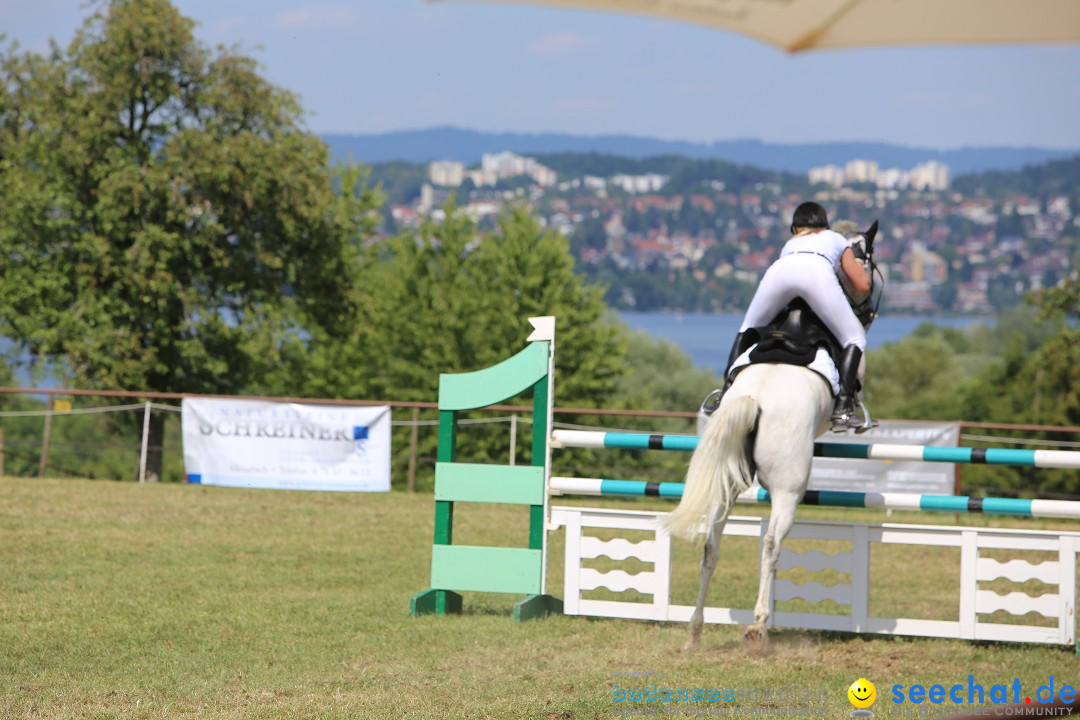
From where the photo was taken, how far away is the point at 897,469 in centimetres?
1509

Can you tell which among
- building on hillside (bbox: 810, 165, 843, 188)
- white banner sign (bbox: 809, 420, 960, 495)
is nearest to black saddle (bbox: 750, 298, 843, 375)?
white banner sign (bbox: 809, 420, 960, 495)

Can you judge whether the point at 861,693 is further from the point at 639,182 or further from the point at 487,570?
the point at 639,182

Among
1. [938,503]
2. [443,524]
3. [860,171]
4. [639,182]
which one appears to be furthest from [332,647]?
[860,171]

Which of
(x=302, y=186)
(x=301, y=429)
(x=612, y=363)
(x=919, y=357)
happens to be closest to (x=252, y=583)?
(x=301, y=429)

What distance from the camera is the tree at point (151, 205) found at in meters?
21.1

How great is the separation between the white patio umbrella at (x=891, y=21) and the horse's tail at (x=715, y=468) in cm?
317

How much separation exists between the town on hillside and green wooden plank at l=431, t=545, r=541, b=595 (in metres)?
69.8

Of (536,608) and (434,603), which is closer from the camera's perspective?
(536,608)

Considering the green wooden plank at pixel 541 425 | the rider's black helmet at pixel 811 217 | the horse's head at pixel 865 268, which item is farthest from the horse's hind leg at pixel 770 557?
the green wooden plank at pixel 541 425

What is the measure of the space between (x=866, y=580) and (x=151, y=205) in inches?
702

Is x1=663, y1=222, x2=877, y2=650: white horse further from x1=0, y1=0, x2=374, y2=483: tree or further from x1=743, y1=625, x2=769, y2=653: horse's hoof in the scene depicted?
x1=0, y1=0, x2=374, y2=483: tree

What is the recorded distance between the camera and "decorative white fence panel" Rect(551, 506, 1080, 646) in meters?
6.05

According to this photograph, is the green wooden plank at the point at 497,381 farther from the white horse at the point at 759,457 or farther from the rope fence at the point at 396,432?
the rope fence at the point at 396,432

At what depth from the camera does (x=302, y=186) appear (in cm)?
2206
